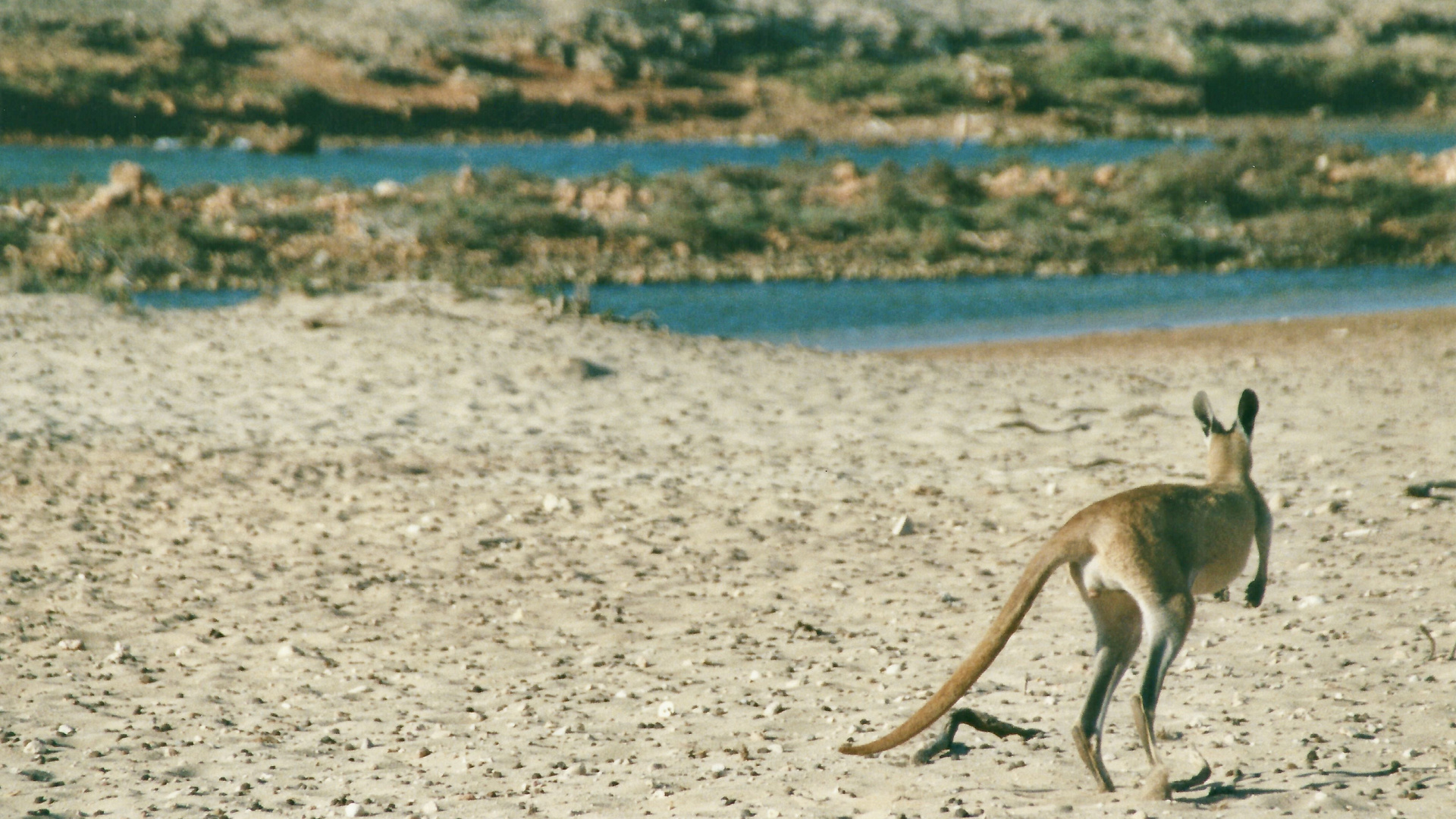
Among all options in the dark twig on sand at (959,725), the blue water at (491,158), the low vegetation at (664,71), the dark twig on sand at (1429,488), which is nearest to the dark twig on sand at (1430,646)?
the dark twig on sand at (959,725)

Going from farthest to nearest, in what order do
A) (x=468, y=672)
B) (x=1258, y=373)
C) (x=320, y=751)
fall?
(x=1258, y=373), (x=468, y=672), (x=320, y=751)

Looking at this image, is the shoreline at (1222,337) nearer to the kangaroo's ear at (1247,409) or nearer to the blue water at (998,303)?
the blue water at (998,303)

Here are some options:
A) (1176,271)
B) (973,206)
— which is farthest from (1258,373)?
(973,206)

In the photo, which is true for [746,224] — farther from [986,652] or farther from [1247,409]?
[986,652]

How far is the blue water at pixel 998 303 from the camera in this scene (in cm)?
1911

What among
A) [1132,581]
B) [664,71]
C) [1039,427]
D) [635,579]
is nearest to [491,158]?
[664,71]

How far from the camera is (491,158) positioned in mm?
48250

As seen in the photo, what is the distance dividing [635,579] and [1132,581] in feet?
12.0

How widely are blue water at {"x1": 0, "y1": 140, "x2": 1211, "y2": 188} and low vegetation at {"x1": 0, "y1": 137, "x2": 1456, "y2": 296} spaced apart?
434 centimetres

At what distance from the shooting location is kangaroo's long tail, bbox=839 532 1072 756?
397 cm

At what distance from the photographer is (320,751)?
5.27 m

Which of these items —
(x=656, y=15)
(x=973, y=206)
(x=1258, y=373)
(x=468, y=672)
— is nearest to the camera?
(x=468, y=672)

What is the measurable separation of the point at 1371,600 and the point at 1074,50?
71200mm

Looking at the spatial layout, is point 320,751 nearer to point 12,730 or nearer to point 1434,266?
point 12,730
